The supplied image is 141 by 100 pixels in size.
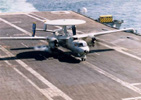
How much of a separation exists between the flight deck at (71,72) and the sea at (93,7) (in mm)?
53655

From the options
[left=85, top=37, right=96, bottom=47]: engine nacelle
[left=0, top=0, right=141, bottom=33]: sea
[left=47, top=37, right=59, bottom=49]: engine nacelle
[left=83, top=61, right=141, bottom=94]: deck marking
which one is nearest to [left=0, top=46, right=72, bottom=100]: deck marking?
[left=47, top=37, right=59, bottom=49]: engine nacelle

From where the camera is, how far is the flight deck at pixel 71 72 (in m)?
36.6

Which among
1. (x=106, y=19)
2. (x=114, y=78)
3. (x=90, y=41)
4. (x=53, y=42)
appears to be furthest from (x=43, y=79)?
(x=106, y=19)

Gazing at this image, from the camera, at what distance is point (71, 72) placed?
44.2 metres

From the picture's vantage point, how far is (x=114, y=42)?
62812 millimetres

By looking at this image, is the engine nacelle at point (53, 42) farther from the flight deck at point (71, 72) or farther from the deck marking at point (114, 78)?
the deck marking at point (114, 78)

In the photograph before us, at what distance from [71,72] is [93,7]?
95.8 metres

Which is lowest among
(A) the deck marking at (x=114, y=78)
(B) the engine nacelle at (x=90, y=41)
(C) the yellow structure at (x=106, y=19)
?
(A) the deck marking at (x=114, y=78)

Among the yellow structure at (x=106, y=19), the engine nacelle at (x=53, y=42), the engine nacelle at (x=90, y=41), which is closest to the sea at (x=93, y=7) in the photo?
the yellow structure at (x=106, y=19)

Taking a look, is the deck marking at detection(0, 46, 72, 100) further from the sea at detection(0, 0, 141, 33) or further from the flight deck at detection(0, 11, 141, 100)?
the sea at detection(0, 0, 141, 33)

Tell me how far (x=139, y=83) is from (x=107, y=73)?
17.7 ft

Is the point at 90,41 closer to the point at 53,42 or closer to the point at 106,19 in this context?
the point at 53,42

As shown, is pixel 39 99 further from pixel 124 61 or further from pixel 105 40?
pixel 105 40

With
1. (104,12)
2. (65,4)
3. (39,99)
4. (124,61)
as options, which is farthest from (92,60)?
(65,4)
